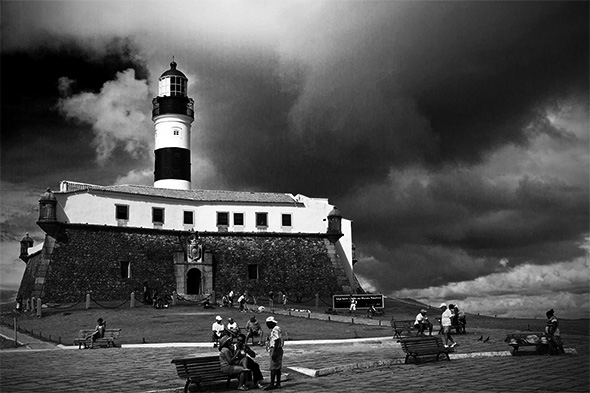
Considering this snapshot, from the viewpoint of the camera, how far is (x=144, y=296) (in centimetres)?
4216

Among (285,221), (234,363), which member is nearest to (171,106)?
(285,221)

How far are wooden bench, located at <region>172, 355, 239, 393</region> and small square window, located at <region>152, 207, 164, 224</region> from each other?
34.6 metres

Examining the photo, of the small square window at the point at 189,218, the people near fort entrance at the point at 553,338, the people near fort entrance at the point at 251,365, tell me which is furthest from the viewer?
the small square window at the point at 189,218

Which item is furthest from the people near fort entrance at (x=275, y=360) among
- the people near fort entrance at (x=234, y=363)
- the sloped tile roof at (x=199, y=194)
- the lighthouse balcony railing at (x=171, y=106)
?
the lighthouse balcony railing at (x=171, y=106)

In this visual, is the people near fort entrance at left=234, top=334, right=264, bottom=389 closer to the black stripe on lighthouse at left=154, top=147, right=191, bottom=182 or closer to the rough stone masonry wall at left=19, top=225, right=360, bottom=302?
the rough stone masonry wall at left=19, top=225, right=360, bottom=302

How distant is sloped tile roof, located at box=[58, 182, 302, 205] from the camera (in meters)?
44.6

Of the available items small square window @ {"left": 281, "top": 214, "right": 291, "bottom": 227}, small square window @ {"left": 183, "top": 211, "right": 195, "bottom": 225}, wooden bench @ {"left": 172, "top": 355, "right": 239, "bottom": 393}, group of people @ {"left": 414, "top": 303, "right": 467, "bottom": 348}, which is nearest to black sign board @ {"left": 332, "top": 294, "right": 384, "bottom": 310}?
group of people @ {"left": 414, "top": 303, "right": 467, "bottom": 348}

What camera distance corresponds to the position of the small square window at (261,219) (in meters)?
49.4

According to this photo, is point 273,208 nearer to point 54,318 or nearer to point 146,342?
point 54,318

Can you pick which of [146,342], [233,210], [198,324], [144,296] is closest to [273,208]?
[233,210]

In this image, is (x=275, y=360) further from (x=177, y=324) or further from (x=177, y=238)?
(x=177, y=238)

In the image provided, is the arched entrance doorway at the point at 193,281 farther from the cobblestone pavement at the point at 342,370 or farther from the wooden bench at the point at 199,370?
the wooden bench at the point at 199,370

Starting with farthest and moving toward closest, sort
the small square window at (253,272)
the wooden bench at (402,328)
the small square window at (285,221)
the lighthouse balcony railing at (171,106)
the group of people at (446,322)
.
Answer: the lighthouse balcony railing at (171,106), the small square window at (285,221), the small square window at (253,272), the wooden bench at (402,328), the group of people at (446,322)

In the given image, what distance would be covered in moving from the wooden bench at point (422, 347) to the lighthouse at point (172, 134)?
3832 cm
